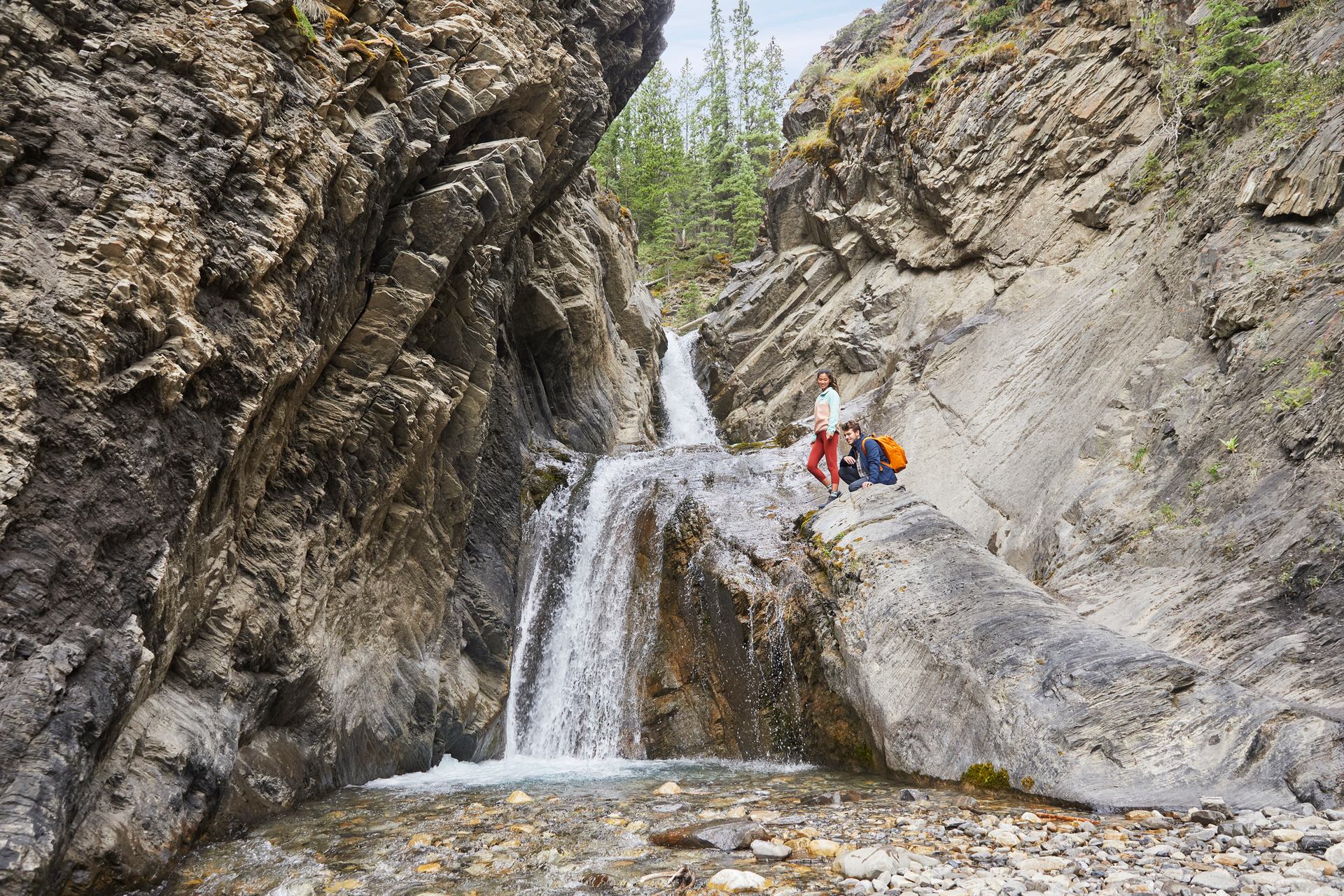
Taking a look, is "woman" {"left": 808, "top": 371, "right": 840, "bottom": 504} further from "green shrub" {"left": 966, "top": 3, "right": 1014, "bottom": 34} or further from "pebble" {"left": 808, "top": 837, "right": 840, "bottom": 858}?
"green shrub" {"left": 966, "top": 3, "right": 1014, "bottom": 34}

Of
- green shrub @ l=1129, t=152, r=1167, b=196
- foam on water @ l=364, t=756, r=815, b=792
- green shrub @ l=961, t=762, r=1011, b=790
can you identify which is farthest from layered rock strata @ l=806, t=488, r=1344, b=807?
green shrub @ l=1129, t=152, r=1167, b=196

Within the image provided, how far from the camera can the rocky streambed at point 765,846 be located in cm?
500

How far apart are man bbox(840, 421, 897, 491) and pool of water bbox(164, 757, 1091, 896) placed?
4.93 meters

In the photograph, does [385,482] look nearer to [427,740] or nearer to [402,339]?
[402,339]

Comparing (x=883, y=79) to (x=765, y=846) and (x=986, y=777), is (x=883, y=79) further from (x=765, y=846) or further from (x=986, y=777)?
(x=765, y=846)

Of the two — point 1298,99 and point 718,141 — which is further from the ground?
point 718,141

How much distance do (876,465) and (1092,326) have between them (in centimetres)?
604

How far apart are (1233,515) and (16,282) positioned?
40.6 feet

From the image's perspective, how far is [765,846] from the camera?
6125 mm

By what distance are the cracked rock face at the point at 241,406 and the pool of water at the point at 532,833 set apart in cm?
68

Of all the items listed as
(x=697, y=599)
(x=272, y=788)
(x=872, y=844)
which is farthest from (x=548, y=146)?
(x=872, y=844)

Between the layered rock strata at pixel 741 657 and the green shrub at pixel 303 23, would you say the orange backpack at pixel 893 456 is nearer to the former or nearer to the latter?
the layered rock strata at pixel 741 657

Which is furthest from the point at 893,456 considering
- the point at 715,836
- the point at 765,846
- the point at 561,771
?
the point at 765,846

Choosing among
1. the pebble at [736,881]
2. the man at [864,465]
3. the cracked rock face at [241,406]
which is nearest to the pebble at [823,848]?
the pebble at [736,881]
